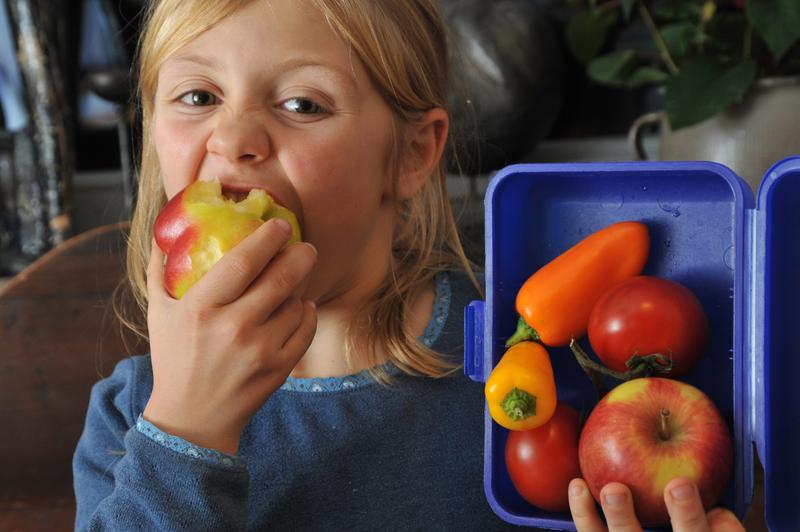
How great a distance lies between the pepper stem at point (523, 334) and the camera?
692mm

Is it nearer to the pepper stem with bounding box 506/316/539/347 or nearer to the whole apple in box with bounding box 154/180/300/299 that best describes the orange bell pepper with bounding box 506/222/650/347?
the pepper stem with bounding box 506/316/539/347

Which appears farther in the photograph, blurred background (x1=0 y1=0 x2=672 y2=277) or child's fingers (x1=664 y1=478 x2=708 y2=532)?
blurred background (x1=0 y1=0 x2=672 y2=277)

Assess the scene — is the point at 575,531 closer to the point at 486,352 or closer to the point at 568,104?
the point at 486,352

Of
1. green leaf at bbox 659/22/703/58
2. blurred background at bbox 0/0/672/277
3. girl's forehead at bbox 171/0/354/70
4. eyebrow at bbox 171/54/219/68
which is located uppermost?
girl's forehead at bbox 171/0/354/70

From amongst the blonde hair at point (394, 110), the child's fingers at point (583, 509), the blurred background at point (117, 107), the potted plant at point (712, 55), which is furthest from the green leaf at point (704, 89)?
the child's fingers at point (583, 509)

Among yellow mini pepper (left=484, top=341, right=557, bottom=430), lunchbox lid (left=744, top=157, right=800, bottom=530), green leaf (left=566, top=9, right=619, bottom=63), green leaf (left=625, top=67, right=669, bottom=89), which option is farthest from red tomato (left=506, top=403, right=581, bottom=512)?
green leaf (left=566, top=9, right=619, bottom=63)

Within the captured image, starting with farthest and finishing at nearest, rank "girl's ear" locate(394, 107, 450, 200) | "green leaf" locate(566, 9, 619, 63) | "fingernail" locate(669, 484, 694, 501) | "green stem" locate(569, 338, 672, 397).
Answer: "green leaf" locate(566, 9, 619, 63) < "girl's ear" locate(394, 107, 450, 200) < "green stem" locate(569, 338, 672, 397) < "fingernail" locate(669, 484, 694, 501)

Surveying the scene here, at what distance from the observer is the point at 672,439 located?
0.61m

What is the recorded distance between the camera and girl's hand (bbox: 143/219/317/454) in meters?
0.64

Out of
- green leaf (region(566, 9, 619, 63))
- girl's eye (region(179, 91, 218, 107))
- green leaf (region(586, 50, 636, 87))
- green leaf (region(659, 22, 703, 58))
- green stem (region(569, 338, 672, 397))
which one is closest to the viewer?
green stem (region(569, 338, 672, 397))

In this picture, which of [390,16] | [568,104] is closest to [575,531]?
[390,16]

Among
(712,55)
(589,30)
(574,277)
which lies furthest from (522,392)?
(589,30)

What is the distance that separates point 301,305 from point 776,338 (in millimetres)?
336

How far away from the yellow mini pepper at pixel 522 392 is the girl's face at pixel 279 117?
21 cm
